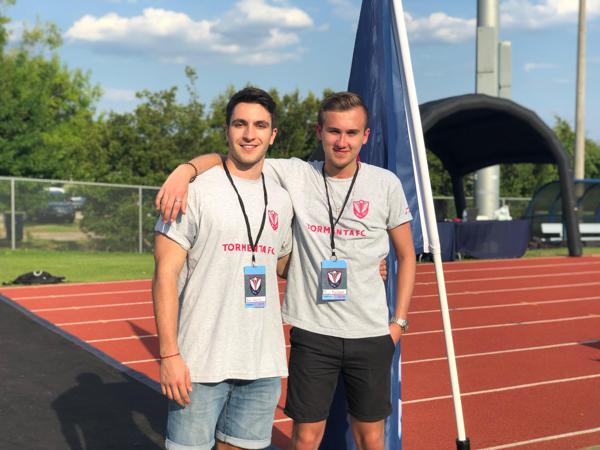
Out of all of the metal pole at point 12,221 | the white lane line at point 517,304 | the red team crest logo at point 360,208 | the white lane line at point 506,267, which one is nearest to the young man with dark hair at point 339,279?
the red team crest logo at point 360,208

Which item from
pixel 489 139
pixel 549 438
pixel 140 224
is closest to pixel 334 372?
pixel 549 438

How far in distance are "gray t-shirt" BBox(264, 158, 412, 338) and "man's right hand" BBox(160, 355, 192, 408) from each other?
26.7 inches

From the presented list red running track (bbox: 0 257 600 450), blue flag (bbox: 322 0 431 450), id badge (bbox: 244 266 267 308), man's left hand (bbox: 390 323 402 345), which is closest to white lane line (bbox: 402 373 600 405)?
red running track (bbox: 0 257 600 450)

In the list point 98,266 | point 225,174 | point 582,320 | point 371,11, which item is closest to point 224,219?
point 225,174

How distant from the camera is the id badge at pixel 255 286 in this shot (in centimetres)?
304

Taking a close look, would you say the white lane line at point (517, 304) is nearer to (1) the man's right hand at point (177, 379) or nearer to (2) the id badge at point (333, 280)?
(2) the id badge at point (333, 280)

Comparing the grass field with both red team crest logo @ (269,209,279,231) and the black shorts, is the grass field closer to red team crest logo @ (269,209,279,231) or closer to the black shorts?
the black shorts

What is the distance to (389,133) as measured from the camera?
4.12 meters

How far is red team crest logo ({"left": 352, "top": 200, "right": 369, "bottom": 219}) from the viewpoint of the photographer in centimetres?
349

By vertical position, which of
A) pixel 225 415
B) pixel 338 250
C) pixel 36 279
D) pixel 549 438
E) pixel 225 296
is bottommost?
pixel 549 438

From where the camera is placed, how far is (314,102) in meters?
28.9

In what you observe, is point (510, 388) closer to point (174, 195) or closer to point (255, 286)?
point (255, 286)

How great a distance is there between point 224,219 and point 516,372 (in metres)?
5.32

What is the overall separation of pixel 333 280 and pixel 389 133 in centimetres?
106
